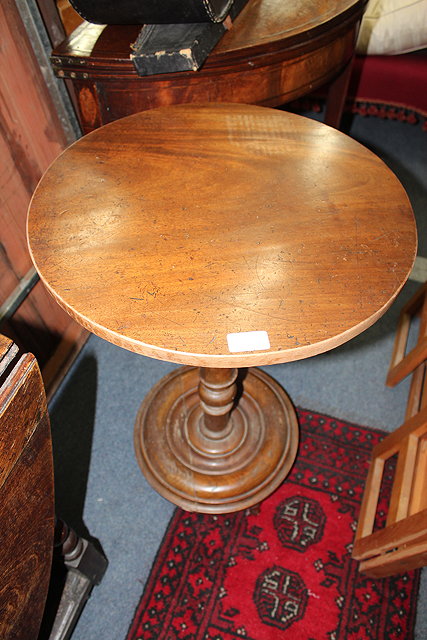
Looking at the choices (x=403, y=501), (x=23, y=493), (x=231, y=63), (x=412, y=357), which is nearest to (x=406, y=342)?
(x=412, y=357)

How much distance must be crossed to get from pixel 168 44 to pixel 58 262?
0.63 m

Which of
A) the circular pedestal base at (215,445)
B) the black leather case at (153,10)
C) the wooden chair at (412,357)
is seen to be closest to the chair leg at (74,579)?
the circular pedestal base at (215,445)

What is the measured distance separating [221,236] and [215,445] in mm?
826

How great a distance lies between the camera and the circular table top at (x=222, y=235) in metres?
0.71

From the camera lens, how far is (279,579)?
4.29 feet

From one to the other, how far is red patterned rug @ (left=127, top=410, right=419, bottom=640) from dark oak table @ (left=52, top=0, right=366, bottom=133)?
1181 mm

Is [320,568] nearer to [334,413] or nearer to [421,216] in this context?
[334,413]

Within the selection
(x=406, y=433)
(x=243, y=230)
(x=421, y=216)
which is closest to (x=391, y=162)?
(x=421, y=216)

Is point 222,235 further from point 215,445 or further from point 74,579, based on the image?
point 74,579

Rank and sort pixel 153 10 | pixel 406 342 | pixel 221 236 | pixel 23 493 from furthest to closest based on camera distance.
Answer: pixel 406 342 < pixel 153 10 < pixel 221 236 < pixel 23 493

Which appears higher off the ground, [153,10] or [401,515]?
[153,10]

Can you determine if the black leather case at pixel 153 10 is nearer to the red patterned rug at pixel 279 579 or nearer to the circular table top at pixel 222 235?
the circular table top at pixel 222 235

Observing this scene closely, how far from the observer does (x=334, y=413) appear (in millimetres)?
1629

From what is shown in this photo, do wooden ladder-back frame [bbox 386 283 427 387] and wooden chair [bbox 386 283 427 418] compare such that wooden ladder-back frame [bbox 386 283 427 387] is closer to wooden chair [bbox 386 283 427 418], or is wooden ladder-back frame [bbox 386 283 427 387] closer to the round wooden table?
wooden chair [bbox 386 283 427 418]
